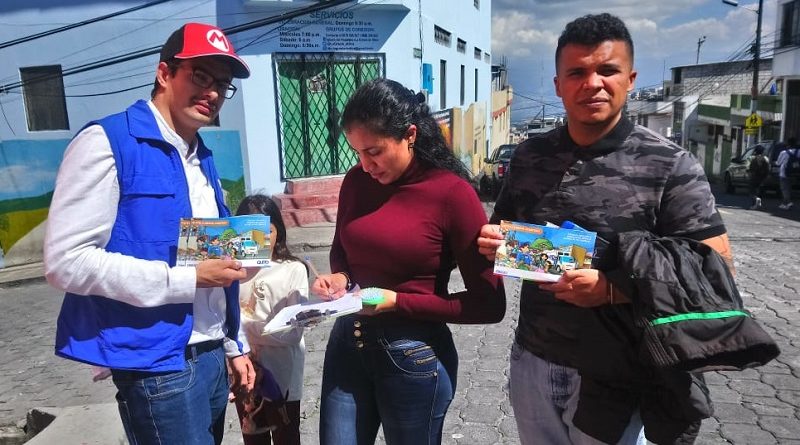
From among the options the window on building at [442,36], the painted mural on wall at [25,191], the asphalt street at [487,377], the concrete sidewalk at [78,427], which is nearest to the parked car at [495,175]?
the window on building at [442,36]

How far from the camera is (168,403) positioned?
69.9 inches

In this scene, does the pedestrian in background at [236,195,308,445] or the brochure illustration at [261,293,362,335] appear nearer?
the brochure illustration at [261,293,362,335]

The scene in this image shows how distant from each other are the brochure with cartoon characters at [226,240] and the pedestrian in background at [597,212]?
721 mm

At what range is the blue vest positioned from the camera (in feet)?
5.54

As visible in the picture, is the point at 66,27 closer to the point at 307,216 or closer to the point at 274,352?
the point at 307,216

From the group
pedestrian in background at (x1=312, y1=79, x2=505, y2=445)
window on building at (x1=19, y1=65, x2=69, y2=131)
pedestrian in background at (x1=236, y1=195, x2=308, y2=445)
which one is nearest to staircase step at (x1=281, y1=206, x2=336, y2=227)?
window on building at (x1=19, y1=65, x2=69, y2=131)

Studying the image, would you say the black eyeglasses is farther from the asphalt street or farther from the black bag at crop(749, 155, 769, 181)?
the black bag at crop(749, 155, 769, 181)

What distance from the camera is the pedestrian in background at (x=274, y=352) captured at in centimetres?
264

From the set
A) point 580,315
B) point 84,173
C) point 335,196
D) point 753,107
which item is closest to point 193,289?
point 84,173

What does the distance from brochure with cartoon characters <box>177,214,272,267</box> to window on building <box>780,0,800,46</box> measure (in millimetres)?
25338

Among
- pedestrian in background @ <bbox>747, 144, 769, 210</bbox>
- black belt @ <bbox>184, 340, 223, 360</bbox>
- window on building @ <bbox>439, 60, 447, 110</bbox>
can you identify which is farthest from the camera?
window on building @ <bbox>439, 60, 447, 110</bbox>

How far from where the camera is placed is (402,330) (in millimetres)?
2039

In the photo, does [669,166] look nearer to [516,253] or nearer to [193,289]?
[516,253]

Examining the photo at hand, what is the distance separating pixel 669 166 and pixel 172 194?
152 centimetres
